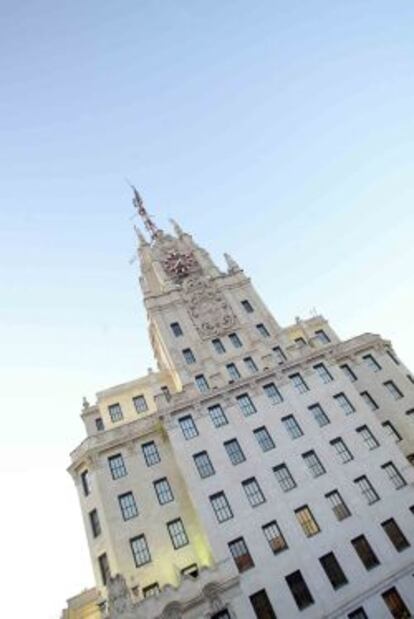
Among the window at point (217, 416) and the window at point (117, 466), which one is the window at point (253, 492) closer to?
the window at point (217, 416)

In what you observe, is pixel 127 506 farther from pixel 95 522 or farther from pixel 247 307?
pixel 247 307

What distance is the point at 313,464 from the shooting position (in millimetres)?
35719

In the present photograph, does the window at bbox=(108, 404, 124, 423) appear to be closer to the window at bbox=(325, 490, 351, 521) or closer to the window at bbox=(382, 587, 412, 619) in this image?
the window at bbox=(325, 490, 351, 521)

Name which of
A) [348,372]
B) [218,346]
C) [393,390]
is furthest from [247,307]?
[393,390]

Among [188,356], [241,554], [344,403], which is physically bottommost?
[241,554]

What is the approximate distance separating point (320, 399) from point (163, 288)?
22.2 meters

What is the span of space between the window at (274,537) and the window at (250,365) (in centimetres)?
1410

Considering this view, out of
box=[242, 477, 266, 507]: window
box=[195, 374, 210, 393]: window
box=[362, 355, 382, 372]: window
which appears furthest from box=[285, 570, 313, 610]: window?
box=[362, 355, 382, 372]: window

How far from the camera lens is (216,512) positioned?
32.5 meters

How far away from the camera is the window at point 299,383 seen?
40.5 m

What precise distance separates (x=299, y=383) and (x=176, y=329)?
14339mm

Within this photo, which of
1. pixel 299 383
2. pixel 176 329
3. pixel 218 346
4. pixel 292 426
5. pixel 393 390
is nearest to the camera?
pixel 292 426

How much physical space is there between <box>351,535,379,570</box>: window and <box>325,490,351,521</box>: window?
5.86 ft

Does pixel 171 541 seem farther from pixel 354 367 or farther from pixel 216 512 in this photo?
pixel 354 367
